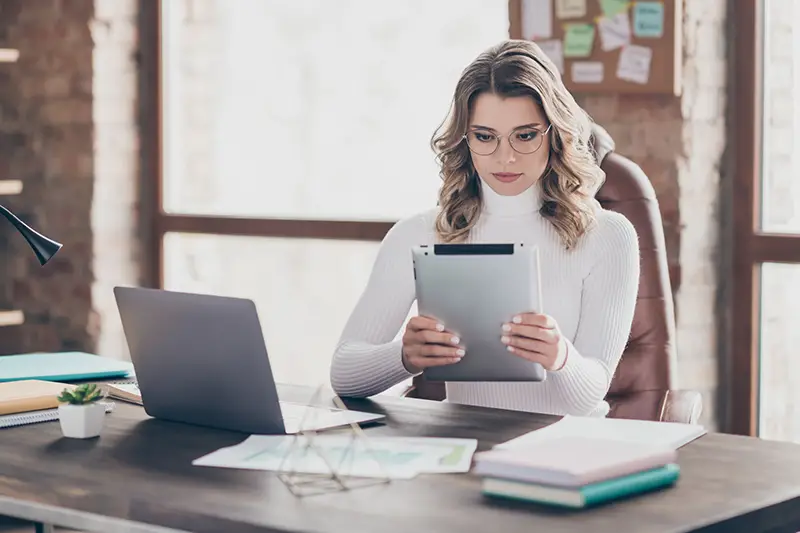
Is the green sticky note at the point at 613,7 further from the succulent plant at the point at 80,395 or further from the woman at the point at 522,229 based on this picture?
the succulent plant at the point at 80,395

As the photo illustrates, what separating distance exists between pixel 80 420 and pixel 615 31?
1987 mm

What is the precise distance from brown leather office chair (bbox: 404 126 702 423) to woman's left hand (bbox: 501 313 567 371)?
2.17 feet

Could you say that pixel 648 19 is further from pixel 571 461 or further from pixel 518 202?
pixel 571 461

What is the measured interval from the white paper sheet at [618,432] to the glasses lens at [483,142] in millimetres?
700

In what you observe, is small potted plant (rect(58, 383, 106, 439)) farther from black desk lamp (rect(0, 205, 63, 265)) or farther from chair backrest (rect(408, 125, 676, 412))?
chair backrest (rect(408, 125, 676, 412))

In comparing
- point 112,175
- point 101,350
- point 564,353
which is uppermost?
point 112,175

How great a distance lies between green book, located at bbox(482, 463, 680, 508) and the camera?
1.39 metres

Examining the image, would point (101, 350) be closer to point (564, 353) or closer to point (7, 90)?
point (7, 90)

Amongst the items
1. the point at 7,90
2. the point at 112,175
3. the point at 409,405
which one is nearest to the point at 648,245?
the point at 409,405

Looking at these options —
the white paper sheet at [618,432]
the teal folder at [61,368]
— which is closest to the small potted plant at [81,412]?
the teal folder at [61,368]

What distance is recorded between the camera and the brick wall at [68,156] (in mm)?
4562

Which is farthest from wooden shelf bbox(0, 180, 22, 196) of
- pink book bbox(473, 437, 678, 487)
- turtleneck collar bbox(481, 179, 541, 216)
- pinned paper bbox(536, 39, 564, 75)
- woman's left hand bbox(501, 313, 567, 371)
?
pink book bbox(473, 437, 678, 487)

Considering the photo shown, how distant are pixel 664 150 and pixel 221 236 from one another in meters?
1.90

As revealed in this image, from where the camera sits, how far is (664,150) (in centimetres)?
326
